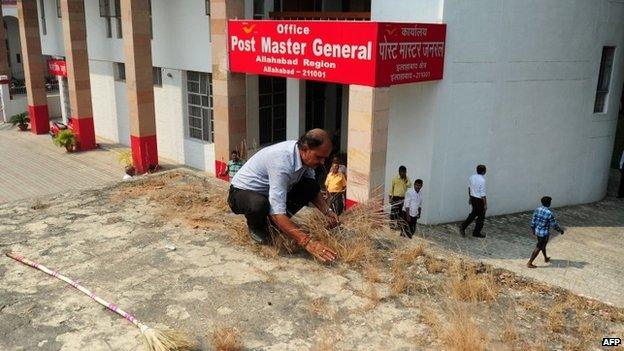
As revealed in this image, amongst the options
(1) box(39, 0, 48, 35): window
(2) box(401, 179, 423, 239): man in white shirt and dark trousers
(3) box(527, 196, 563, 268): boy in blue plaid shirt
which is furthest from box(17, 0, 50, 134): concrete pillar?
(3) box(527, 196, 563, 268): boy in blue plaid shirt

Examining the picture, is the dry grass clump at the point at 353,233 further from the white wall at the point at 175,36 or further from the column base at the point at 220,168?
the white wall at the point at 175,36

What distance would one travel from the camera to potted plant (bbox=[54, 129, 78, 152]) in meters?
19.8

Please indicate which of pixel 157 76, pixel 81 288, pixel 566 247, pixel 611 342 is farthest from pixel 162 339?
pixel 157 76

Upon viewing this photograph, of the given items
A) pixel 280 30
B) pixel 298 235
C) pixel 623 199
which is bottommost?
pixel 623 199

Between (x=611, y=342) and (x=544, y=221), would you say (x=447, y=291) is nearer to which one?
(x=611, y=342)

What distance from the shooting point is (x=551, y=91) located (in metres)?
12.6

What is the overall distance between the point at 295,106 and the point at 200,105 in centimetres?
370

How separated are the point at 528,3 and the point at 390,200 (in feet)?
17.1

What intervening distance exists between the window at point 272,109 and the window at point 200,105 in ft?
5.51

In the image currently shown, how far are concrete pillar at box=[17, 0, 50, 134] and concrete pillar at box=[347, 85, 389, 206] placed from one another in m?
17.8

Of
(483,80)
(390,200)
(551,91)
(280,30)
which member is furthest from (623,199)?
(280,30)

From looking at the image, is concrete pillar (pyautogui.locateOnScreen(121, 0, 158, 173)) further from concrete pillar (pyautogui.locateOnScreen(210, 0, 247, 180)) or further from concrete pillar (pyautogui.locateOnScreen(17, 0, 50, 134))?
concrete pillar (pyautogui.locateOnScreen(17, 0, 50, 134))

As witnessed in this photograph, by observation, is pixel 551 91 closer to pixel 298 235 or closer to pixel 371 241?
pixel 371 241

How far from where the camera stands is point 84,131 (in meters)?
20.0
